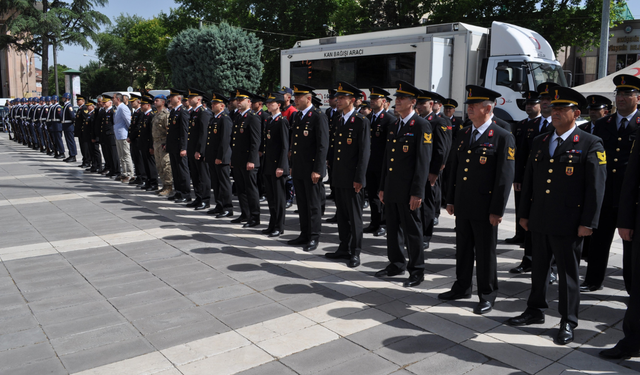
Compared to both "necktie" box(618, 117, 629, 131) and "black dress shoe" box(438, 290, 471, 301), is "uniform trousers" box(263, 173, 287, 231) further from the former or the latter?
"necktie" box(618, 117, 629, 131)

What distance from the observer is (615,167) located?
200 inches

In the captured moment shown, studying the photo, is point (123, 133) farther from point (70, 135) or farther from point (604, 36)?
point (604, 36)

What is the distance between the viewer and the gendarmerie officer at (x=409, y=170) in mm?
5160

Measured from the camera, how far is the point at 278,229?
7.47 metres

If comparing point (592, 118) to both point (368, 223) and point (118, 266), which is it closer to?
point (368, 223)

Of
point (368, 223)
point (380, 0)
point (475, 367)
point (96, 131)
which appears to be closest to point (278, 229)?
point (368, 223)

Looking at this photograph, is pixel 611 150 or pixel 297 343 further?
pixel 611 150

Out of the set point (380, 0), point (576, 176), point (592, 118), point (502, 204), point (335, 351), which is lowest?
point (335, 351)

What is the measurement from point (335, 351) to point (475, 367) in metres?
1.03

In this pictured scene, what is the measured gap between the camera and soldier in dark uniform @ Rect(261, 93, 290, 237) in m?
7.34

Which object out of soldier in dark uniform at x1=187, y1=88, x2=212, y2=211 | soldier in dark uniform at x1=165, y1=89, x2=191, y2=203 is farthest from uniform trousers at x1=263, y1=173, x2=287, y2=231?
soldier in dark uniform at x1=165, y1=89, x2=191, y2=203

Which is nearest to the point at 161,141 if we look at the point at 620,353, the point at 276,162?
the point at 276,162

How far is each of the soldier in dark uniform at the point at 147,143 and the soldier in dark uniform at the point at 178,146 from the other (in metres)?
1.35

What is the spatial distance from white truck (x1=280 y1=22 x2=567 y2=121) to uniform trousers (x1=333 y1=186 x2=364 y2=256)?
916 centimetres
